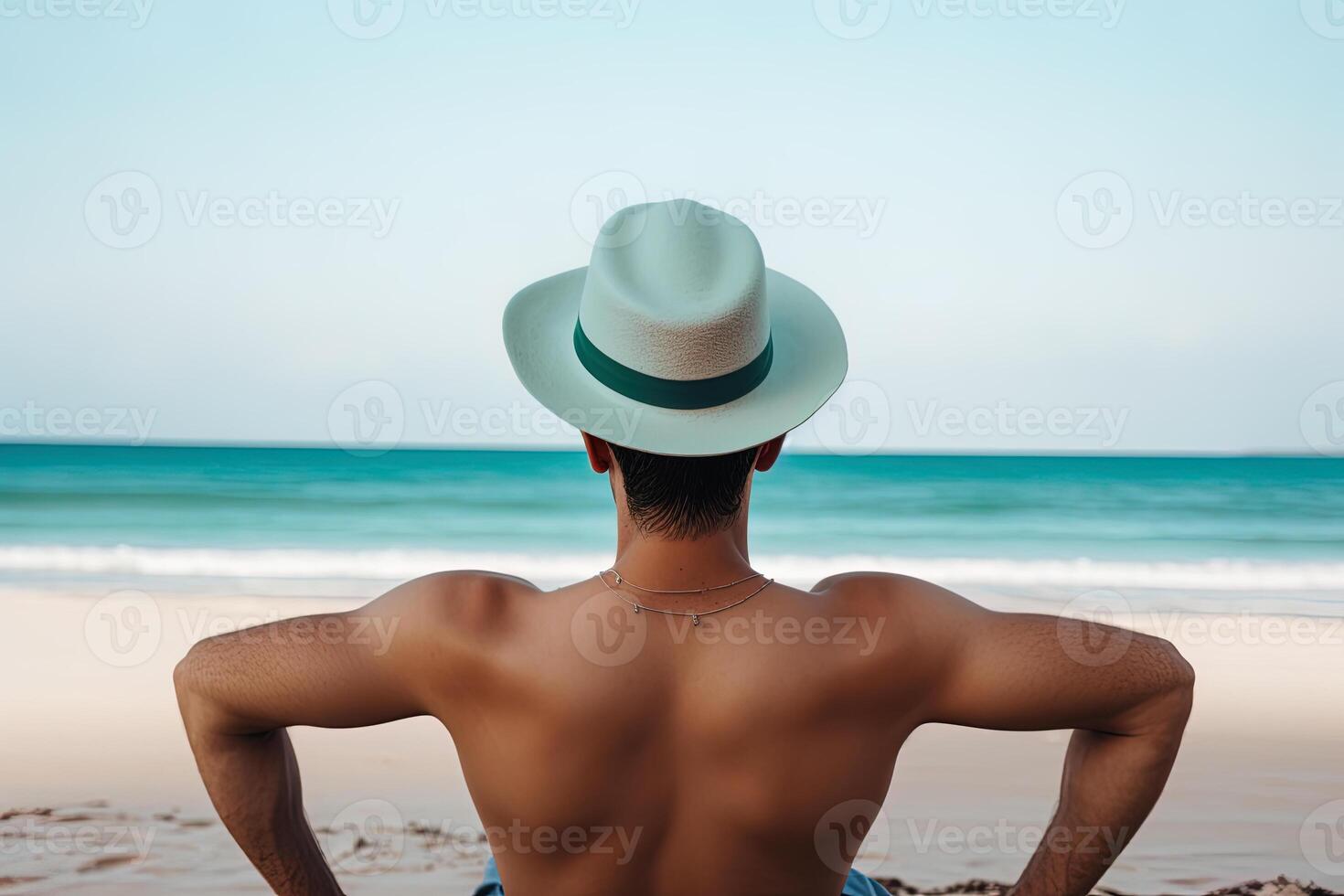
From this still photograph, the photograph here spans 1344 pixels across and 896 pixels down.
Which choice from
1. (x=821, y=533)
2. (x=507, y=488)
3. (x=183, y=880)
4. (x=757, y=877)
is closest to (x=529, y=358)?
(x=757, y=877)

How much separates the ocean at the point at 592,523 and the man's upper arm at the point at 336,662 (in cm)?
817

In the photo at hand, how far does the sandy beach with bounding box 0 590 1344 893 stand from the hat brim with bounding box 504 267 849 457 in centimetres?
226

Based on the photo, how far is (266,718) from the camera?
1.42 metres

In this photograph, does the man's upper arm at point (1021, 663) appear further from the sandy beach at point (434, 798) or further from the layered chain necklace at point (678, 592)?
the sandy beach at point (434, 798)

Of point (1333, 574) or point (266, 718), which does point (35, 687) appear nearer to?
point (266, 718)

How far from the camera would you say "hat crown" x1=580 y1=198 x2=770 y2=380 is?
4.58 feet

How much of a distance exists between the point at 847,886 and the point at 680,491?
807 mm

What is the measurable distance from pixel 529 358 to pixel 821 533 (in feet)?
46.4

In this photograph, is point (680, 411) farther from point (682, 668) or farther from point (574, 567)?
point (574, 567)

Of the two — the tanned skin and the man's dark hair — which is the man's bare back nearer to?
the tanned skin

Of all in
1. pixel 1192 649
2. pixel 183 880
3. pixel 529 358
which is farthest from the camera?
pixel 1192 649

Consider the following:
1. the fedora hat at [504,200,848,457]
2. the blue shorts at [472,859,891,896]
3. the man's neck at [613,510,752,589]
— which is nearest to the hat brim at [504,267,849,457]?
the fedora hat at [504,200,848,457]

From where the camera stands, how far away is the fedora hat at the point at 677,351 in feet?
4.55

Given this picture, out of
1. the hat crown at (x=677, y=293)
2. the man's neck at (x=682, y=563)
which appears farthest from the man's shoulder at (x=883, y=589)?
the hat crown at (x=677, y=293)
